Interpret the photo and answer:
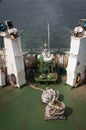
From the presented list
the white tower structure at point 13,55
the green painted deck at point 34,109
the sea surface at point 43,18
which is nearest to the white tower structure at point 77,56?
the green painted deck at point 34,109

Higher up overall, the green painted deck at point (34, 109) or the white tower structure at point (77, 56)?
the white tower structure at point (77, 56)

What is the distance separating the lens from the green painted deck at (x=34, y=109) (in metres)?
17.1

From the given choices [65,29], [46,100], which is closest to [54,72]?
[46,100]

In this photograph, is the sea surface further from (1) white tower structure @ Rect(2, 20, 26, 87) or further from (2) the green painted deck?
(2) the green painted deck

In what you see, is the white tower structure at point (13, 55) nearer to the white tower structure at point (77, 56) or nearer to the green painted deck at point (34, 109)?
the green painted deck at point (34, 109)

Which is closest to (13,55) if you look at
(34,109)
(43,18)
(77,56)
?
(34,109)

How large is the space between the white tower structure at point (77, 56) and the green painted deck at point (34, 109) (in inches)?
35.6

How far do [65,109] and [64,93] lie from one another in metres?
2.31

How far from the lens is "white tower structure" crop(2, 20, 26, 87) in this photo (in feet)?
65.2

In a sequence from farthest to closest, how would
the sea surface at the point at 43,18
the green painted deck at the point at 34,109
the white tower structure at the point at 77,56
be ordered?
the sea surface at the point at 43,18
the white tower structure at the point at 77,56
the green painted deck at the point at 34,109

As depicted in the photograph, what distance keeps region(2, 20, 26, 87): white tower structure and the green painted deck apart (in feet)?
3.13

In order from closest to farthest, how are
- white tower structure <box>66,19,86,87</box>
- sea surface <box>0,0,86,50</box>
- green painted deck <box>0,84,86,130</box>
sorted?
green painted deck <box>0,84,86,130</box>
white tower structure <box>66,19,86,87</box>
sea surface <box>0,0,86,50</box>

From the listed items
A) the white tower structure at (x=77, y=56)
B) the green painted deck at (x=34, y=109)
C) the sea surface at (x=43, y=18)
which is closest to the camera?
the green painted deck at (x=34, y=109)

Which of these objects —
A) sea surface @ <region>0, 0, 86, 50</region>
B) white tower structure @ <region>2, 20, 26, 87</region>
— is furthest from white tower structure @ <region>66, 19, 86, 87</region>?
sea surface @ <region>0, 0, 86, 50</region>
